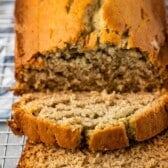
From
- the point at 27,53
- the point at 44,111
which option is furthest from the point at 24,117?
the point at 27,53

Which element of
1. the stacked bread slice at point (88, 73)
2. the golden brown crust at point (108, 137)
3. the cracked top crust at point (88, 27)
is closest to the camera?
the golden brown crust at point (108, 137)

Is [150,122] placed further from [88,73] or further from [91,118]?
[88,73]

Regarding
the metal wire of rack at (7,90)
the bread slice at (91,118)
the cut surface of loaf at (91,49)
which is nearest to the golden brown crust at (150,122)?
the bread slice at (91,118)

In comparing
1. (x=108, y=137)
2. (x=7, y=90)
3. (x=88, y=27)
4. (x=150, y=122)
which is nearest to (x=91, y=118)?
(x=108, y=137)

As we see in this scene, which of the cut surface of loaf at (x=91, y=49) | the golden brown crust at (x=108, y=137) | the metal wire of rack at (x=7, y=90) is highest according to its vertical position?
the cut surface of loaf at (x=91, y=49)

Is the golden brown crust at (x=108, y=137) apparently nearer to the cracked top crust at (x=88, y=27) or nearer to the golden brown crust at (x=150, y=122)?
the golden brown crust at (x=150, y=122)

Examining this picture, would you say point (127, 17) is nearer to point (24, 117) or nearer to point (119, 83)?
point (119, 83)
